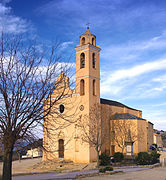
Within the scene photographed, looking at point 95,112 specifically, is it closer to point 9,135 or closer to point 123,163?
point 123,163

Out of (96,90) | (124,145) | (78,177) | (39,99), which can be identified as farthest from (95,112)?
(39,99)

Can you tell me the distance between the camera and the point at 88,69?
102 feet

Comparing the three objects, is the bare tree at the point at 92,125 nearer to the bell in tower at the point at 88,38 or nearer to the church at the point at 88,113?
the church at the point at 88,113

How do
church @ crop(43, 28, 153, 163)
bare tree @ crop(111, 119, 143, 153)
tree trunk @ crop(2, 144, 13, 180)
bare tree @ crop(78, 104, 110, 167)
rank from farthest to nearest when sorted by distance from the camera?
bare tree @ crop(111, 119, 143, 153) < church @ crop(43, 28, 153, 163) < bare tree @ crop(78, 104, 110, 167) < tree trunk @ crop(2, 144, 13, 180)

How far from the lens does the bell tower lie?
101ft

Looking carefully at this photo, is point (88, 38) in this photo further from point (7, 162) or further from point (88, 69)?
point (7, 162)

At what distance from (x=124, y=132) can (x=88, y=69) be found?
10010 mm

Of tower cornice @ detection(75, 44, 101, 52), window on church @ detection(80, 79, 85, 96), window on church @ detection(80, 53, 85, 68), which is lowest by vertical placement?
window on church @ detection(80, 79, 85, 96)

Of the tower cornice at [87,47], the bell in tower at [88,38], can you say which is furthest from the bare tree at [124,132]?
the bell in tower at [88,38]

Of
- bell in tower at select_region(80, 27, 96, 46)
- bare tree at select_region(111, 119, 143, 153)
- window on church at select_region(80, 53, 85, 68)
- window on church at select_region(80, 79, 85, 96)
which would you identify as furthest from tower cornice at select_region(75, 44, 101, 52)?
bare tree at select_region(111, 119, 143, 153)

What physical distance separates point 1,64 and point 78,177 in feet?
34.5

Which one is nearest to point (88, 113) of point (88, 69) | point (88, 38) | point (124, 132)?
point (88, 69)

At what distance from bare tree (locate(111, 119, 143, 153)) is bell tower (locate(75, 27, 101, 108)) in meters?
4.96

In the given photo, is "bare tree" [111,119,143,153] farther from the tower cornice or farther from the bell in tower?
the bell in tower
